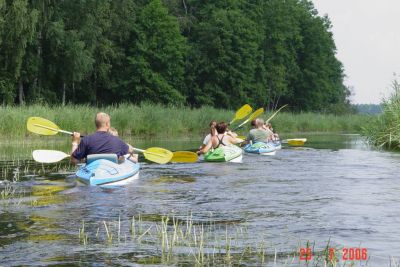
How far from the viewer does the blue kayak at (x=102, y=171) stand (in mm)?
12492

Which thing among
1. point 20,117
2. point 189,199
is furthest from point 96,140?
point 20,117

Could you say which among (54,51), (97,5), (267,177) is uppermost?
(97,5)

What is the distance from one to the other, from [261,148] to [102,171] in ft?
34.5

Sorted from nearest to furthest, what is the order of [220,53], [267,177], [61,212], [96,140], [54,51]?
[61,212]
[96,140]
[267,177]
[54,51]
[220,53]

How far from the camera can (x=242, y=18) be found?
2357 inches

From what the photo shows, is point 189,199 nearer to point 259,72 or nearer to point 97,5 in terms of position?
point 97,5

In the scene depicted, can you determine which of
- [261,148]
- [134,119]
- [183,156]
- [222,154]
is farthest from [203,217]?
[134,119]

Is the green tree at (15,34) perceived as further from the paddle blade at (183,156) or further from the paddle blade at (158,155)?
the paddle blade at (158,155)

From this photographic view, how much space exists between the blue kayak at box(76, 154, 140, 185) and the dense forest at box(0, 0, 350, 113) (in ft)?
84.1

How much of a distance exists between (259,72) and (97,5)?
21769mm

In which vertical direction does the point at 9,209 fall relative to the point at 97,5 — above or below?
below

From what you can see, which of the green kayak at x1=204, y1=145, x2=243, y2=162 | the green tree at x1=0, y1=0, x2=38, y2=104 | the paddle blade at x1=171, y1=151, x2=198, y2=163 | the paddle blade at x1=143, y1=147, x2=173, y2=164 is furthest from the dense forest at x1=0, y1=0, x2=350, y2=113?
the paddle blade at x1=143, y1=147, x2=173, y2=164
